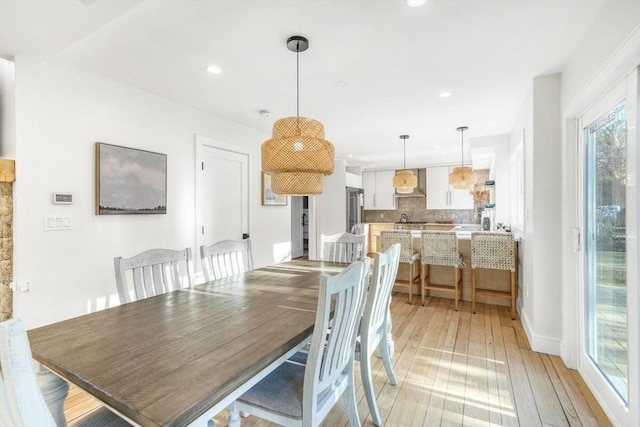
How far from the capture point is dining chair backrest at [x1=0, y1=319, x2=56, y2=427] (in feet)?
2.07

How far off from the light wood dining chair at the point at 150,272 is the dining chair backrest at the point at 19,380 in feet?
3.87

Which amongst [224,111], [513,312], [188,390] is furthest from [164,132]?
[513,312]

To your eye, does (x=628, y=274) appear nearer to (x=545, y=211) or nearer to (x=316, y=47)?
(x=545, y=211)

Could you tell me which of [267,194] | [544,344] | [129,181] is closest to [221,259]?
[129,181]

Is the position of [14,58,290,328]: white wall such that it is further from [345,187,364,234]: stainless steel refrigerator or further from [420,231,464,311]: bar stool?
[345,187,364,234]: stainless steel refrigerator

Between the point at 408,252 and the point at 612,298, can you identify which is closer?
the point at 612,298

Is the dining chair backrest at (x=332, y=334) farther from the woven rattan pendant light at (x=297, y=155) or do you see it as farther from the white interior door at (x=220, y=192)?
the white interior door at (x=220, y=192)

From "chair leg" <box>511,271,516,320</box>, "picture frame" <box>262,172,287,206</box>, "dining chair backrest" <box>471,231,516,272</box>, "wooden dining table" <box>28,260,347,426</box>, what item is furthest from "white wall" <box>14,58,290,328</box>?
"chair leg" <box>511,271,516,320</box>

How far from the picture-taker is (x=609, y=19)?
5.44ft

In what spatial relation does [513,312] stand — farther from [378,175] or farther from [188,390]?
[378,175]

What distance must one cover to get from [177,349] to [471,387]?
199 centimetres

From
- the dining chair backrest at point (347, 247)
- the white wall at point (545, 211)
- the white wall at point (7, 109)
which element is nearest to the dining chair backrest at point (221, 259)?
the dining chair backrest at point (347, 247)

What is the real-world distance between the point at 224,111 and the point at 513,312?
3.91 meters

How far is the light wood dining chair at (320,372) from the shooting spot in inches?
47.0
